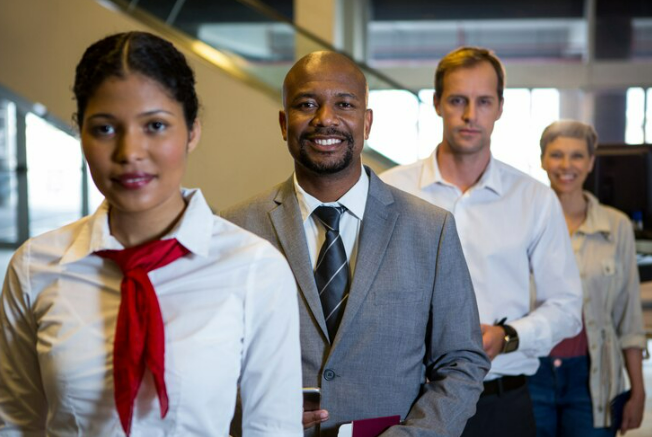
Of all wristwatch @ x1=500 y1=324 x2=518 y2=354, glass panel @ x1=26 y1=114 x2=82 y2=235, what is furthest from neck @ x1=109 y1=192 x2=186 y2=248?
glass panel @ x1=26 y1=114 x2=82 y2=235

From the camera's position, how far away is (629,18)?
42.7ft

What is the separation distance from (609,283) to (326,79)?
1.91m

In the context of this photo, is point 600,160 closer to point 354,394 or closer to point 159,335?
point 354,394

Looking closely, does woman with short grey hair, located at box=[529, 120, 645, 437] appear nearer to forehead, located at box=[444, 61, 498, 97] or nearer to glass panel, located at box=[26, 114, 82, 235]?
forehead, located at box=[444, 61, 498, 97]

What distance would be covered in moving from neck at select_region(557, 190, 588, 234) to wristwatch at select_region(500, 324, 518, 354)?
1157 mm

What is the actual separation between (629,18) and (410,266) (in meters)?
12.4

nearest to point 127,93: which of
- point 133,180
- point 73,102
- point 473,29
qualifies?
point 133,180

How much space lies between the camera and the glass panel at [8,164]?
1219cm

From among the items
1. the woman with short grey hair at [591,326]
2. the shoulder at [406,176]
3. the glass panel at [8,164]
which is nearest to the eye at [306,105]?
the shoulder at [406,176]

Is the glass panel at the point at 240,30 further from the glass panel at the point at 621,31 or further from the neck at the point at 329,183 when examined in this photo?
the glass panel at the point at 621,31

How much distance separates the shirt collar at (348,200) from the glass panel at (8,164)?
11.0m

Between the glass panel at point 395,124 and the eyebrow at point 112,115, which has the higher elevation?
the glass panel at point 395,124

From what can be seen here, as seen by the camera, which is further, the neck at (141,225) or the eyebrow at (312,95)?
the eyebrow at (312,95)

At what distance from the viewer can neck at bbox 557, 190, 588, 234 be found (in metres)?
3.52
